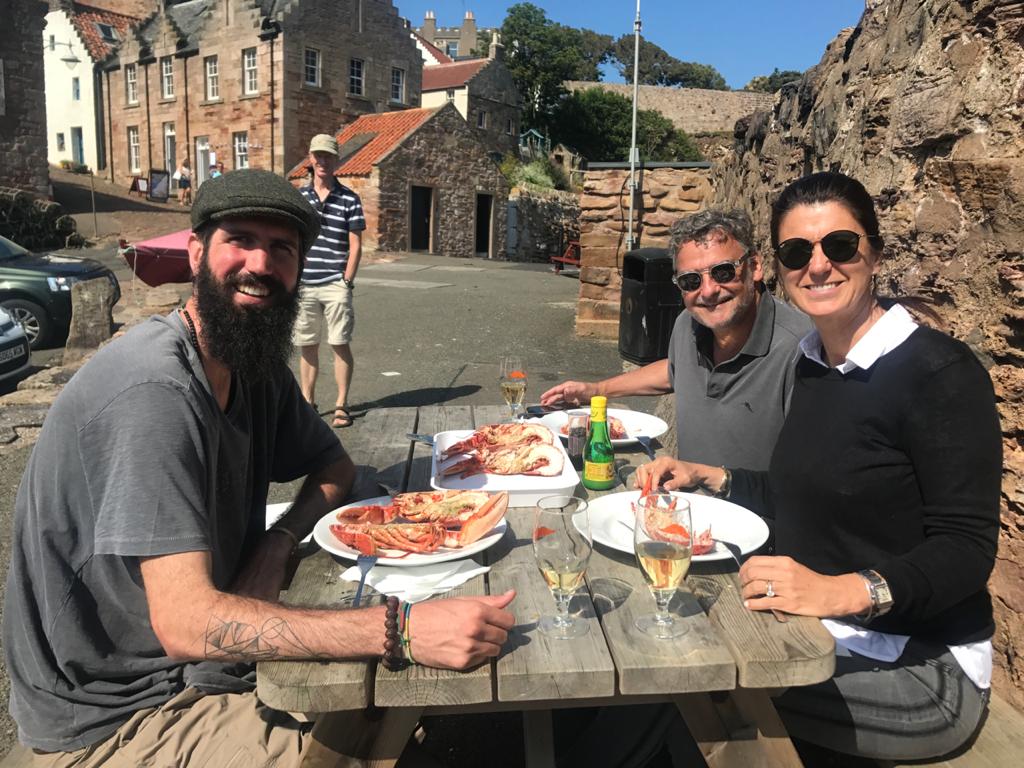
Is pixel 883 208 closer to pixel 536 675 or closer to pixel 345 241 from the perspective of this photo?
pixel 536 675

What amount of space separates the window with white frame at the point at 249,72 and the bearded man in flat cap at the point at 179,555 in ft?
93.5

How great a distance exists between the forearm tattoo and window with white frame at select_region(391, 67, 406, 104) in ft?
105

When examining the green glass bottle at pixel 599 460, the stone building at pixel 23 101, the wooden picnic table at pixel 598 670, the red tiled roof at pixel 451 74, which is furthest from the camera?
the red tiled roof at pixel 451 74

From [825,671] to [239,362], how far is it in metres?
1.59

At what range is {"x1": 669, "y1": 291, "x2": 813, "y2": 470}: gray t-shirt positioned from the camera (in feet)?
9.78

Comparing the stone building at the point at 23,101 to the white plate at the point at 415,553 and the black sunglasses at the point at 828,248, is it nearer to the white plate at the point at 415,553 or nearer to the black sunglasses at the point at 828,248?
the white plate at the point at 415,553

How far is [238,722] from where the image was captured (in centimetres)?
192

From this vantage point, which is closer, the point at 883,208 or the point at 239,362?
the point at 239,362

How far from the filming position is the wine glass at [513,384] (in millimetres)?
3213

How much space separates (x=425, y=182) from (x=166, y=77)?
13944 millimetres

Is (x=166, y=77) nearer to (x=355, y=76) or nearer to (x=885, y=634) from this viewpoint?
(x=355, y=76)

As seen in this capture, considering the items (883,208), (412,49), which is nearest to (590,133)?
(412,49)

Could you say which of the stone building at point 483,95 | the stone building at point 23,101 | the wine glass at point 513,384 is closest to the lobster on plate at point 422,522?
the wine glass at point 513,384

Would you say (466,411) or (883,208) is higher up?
(883,208)
